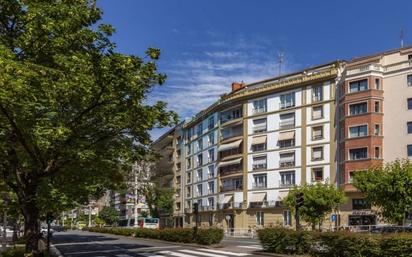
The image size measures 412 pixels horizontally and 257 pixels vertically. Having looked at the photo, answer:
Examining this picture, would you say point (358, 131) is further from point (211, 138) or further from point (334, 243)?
point (334, 243)

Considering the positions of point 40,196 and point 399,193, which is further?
point 399,193

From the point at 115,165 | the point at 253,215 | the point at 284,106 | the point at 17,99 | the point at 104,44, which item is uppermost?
the point at 284,106

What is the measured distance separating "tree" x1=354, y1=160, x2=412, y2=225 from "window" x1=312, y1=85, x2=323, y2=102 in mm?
20233

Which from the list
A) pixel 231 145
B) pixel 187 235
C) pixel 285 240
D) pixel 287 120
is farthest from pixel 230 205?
pixel 285 240

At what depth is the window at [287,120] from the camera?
221ft

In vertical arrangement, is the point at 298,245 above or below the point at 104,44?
below

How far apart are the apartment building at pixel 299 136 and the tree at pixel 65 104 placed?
135ft

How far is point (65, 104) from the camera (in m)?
15.7

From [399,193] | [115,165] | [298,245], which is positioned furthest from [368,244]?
[399,193]

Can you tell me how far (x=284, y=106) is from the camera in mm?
68562

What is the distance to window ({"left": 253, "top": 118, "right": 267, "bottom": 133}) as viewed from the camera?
233 feet

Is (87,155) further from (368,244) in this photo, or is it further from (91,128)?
(368,244)

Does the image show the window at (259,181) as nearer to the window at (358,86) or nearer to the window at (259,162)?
the window at (259,162)

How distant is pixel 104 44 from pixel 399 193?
33.4m
